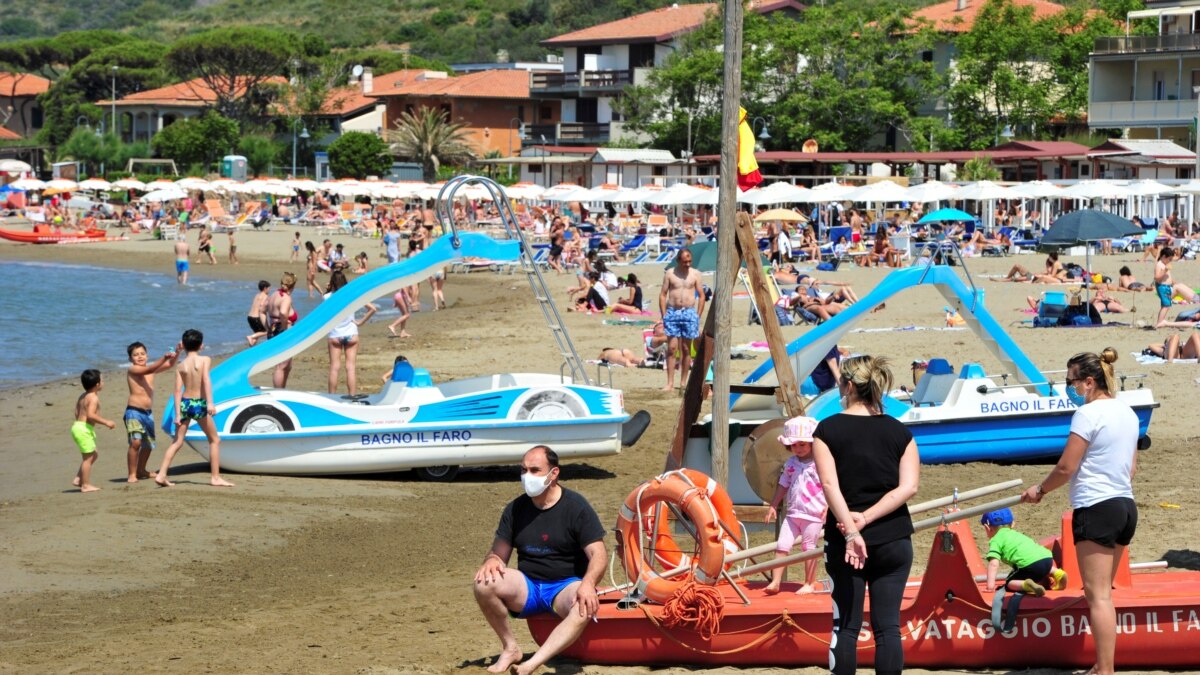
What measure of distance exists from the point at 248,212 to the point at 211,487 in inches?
1818

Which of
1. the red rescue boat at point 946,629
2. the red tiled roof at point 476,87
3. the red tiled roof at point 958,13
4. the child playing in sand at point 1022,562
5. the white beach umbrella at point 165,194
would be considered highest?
the red tiled roof at point 958,13

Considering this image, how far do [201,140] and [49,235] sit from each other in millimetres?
27926

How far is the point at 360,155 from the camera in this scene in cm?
7231

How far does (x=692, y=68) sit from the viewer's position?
60.9 meters

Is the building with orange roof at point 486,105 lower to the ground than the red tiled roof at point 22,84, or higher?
lower

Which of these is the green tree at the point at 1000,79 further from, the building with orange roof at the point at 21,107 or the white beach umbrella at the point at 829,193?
the building with orange roof at the point at 21,107

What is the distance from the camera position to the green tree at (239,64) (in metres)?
88.7

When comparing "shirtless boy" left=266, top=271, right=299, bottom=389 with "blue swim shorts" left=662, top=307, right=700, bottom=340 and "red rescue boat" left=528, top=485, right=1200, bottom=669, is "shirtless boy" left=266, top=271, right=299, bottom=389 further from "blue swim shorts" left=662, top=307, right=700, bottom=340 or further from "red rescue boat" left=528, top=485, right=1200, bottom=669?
"red rescue boat" left=528, top=485, right=1200, bottom=669

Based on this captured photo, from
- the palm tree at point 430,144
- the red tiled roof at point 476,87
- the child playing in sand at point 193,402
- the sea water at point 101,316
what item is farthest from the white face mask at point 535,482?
the red tiled roof at point 476,87

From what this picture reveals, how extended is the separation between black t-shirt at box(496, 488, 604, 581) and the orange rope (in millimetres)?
469

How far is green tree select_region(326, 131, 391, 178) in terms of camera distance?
72375mm

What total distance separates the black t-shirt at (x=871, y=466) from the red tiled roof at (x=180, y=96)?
8814cm

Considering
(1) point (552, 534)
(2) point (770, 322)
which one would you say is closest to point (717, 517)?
(1) point (552, 534)

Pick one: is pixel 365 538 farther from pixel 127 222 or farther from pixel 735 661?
pixel 127 222
